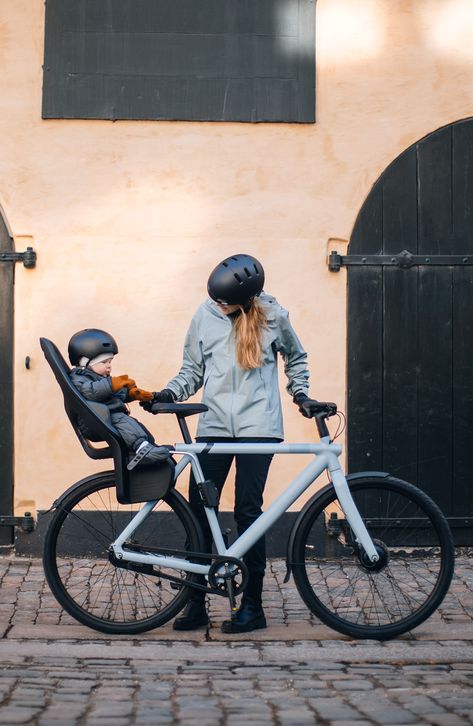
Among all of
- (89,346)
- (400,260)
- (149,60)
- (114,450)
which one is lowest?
(114,450)

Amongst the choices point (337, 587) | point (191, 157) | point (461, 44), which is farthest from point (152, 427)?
point (461, 44)

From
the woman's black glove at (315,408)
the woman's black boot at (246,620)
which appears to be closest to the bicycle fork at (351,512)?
the woman's black glove at (315,408)

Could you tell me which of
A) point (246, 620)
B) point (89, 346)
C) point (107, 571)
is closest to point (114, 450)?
point (89, 346)

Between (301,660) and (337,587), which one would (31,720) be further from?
(337,587)

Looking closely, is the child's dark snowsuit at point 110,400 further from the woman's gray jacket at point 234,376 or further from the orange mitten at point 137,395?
the woman's gray jacket at point 234,376

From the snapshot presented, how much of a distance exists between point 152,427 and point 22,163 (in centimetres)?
182

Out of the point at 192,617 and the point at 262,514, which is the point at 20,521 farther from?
the point at 262,514

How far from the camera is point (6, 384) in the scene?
7133mm

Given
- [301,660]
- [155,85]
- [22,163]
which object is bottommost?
[301,660]

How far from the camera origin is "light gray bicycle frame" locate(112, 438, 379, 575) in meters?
5.15

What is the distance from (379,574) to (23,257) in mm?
3137

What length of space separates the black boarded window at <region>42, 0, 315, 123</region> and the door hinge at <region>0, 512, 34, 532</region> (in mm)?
2467

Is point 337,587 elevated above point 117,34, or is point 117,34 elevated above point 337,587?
point 117,34

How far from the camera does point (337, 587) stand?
5.24 meters
